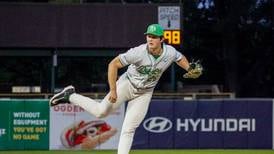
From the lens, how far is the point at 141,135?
20.5 metres

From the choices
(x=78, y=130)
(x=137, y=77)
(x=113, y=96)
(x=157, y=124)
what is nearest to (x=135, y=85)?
(x=137, y=77)

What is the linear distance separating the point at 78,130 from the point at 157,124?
6.70 feet

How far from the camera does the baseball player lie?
35.0ft

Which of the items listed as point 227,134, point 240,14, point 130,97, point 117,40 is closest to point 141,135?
point 227,134

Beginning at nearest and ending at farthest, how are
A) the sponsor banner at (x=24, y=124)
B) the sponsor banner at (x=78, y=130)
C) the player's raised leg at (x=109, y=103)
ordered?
the player's raised leg at (x=109, y=103), the sponsor banner at (x=24, y=124), the sponsor banner at (x=78, y=130)

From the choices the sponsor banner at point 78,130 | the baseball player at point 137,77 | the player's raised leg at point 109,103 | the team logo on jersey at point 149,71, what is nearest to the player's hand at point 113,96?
the baseball player at point 137,77

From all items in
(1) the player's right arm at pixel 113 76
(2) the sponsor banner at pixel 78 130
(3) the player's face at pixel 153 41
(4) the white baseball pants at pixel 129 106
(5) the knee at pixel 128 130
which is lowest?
(2) the sponsor banner at pixel 78 130

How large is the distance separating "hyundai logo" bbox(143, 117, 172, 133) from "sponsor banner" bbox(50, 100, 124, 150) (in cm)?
84

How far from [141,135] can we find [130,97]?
9549 mm

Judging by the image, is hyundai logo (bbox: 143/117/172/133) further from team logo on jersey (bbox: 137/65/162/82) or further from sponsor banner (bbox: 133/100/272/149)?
team logo on jersey (bbox: 137/65/162/82)

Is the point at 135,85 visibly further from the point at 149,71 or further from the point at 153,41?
the point at 153,41

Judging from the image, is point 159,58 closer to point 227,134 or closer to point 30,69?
point 227,134

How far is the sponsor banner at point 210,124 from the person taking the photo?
68.0ft

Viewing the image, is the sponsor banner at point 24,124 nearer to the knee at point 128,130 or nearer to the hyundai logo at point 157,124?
the hyundai logo at point 157,124
